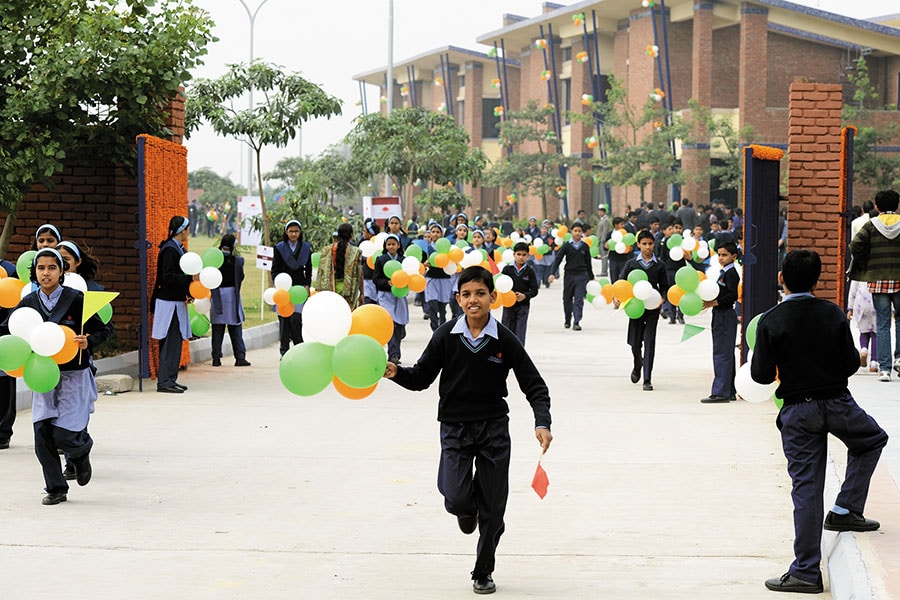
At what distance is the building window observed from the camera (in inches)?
2904

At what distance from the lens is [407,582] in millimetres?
6488

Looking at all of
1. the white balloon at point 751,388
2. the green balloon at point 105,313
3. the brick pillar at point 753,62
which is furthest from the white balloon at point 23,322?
the brick pillar at point 753,62

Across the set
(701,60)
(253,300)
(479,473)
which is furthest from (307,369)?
(701,60)

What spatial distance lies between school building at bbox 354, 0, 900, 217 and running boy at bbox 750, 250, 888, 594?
1487 inches

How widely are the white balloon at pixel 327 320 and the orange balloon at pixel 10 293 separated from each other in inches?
154

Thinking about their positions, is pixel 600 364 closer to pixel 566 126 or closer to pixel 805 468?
pixel 805 468

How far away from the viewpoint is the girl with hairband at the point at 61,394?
8359 millimetres

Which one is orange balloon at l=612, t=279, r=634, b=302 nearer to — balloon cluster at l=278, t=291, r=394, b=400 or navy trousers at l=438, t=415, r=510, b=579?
navy trousers at l=438, t=415, r=510, b=579

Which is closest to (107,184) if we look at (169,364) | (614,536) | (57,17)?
(57,17)

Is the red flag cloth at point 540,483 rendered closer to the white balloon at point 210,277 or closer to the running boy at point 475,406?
the running boy at point 475,406

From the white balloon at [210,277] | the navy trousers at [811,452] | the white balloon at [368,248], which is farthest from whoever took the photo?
the white balloon at [368,248]

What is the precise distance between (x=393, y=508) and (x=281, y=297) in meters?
7.88

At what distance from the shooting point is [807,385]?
633cm

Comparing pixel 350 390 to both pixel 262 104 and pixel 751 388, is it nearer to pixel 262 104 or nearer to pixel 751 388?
pixel 751 388
